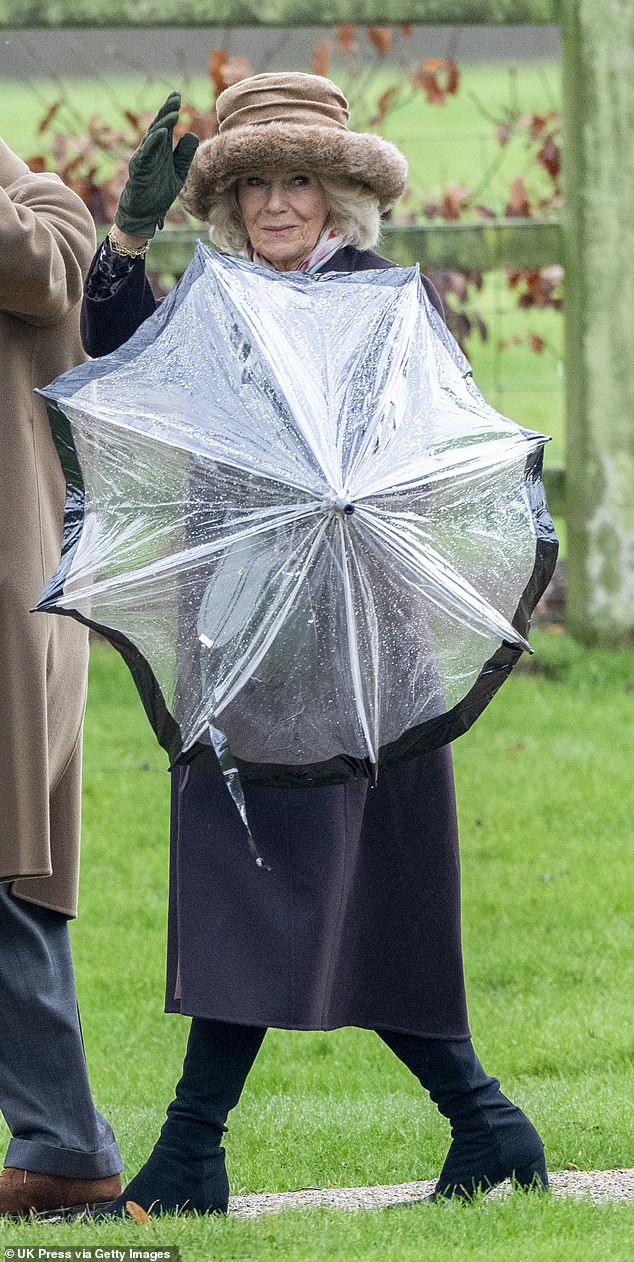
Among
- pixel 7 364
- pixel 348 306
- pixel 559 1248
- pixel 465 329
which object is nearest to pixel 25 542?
pixel 7 364

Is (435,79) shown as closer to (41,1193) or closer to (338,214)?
(338,214)

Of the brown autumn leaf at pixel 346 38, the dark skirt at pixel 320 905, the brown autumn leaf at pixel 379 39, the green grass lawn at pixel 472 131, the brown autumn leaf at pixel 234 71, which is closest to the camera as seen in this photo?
the dark skirt at pixel 320 905

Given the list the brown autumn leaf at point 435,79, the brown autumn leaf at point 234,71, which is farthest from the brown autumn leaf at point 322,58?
the brown autumn leaf at point 435,79

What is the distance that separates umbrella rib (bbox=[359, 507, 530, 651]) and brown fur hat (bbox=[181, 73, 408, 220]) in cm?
76

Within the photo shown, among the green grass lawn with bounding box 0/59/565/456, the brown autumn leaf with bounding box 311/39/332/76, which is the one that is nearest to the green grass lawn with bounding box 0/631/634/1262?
the brown autumn leaf with bounding box 311/39/332/76

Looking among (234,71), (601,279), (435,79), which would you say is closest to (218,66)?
(234,71)

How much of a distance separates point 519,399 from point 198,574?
406 inches

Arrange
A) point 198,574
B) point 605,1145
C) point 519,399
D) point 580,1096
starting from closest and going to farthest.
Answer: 1. point 198,574
2. point 605,1145
3. point 580,1096
4. point 519,399

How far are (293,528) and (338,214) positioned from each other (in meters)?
0.77

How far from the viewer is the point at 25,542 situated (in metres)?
3.32

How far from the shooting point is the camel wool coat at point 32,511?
10.7 ft

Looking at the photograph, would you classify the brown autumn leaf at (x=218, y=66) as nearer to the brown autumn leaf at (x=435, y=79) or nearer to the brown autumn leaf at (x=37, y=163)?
the brown autumn leaf at (x=37, y=163)

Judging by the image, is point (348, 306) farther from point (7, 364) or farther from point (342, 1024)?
point (342, 1024)

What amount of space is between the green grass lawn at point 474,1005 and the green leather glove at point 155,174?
163 cm
